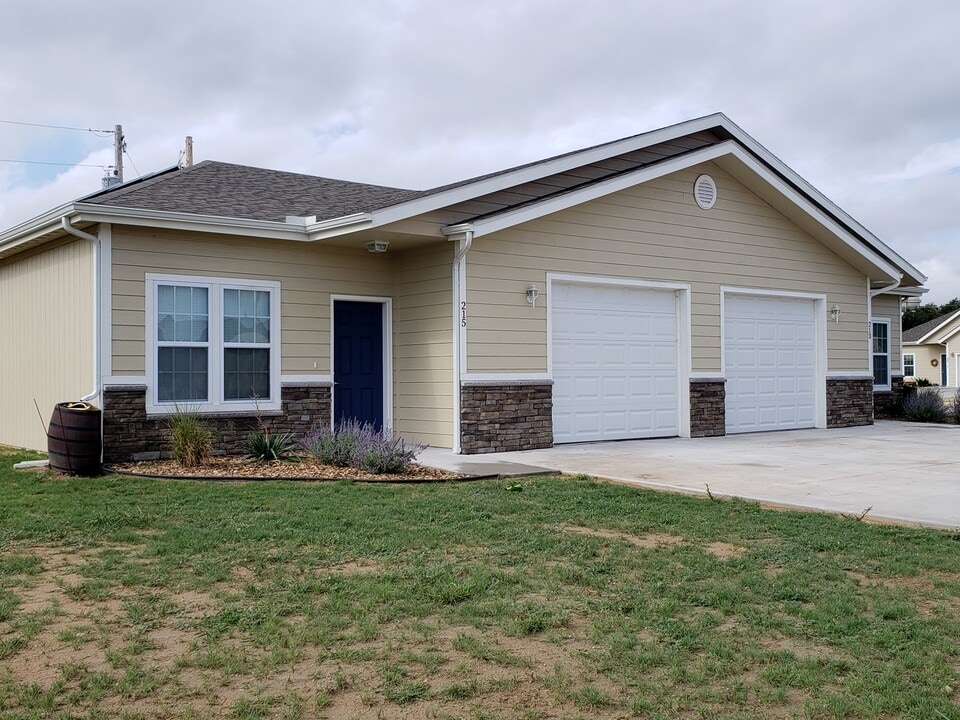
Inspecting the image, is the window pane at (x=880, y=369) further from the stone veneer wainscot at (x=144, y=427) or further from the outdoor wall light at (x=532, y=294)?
the stone veneer wainscot at (x=144, y=427)

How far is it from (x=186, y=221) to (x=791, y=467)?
7.84m

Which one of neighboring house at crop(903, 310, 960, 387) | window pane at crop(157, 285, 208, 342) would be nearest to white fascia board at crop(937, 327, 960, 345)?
neighboring house at crop(903, 310, 960, 387)

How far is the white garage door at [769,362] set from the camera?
15883mm

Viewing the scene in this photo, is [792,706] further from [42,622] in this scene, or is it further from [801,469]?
Answer: [801,469]

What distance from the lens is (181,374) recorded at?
1150 centimetres

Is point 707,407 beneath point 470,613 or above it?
above

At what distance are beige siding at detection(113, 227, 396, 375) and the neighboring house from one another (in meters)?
34.4

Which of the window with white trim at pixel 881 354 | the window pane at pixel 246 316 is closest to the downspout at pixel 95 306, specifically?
the window pane at pixel 246 316

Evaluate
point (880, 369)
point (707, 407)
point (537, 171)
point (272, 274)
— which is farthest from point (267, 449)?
point (880, 369)

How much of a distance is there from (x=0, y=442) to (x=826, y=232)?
14265 mm

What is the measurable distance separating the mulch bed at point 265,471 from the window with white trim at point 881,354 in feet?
45.4

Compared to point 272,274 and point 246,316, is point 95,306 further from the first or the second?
point 272,274

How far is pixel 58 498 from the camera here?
27.8ft

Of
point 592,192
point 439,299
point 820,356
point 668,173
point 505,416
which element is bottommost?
point 505,416
